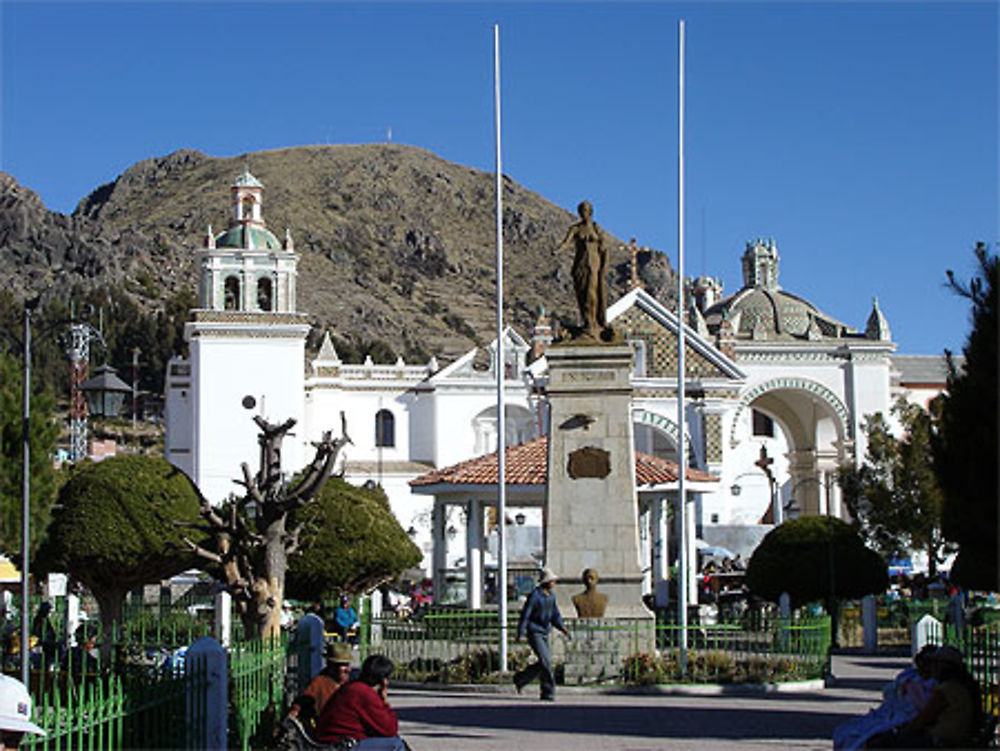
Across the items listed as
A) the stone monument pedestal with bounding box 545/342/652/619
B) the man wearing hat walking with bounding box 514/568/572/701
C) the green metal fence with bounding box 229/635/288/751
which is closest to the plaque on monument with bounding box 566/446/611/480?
the stone monument pedestal with bounding box 545/342/652/619

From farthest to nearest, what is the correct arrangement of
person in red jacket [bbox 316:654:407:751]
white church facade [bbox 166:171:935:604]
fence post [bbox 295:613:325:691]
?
1. white church facade [bbox 166:171:935:604]
2. fence post [bbox 295:613:325:691]
3. person in red jacket [bbox 316:654:407:751]

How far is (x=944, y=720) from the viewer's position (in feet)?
29.6

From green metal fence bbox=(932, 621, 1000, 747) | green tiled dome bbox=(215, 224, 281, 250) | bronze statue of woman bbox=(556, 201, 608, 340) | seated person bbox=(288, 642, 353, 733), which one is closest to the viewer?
seated person bbox=(288, 642, 353, 733)

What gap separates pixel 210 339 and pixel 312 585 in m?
24.8

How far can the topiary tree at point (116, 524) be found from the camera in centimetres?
2688

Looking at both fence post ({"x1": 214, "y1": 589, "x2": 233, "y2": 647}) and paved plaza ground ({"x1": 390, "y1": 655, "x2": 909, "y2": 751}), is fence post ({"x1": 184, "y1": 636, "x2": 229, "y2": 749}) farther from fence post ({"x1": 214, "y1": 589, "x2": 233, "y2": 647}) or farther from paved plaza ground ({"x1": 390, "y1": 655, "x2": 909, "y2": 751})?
fence post ({"x1": 214, "y1": 589, "x2": 233, "y2": 647})

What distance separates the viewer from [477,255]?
16025cm

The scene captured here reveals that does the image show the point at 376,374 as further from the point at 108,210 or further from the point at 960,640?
the point at 108,210

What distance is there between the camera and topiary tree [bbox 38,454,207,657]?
2688 centimetres

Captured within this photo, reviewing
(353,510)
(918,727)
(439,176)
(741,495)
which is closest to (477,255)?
(439,176)

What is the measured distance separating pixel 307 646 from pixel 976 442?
5.91 metres

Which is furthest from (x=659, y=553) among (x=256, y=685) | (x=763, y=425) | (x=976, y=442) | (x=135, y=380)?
(x=135, y=380)

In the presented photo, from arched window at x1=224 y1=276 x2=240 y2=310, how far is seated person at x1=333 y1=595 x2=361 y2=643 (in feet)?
93.6

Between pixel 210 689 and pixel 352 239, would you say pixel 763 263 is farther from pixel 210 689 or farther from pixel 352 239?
pixel 352 239
